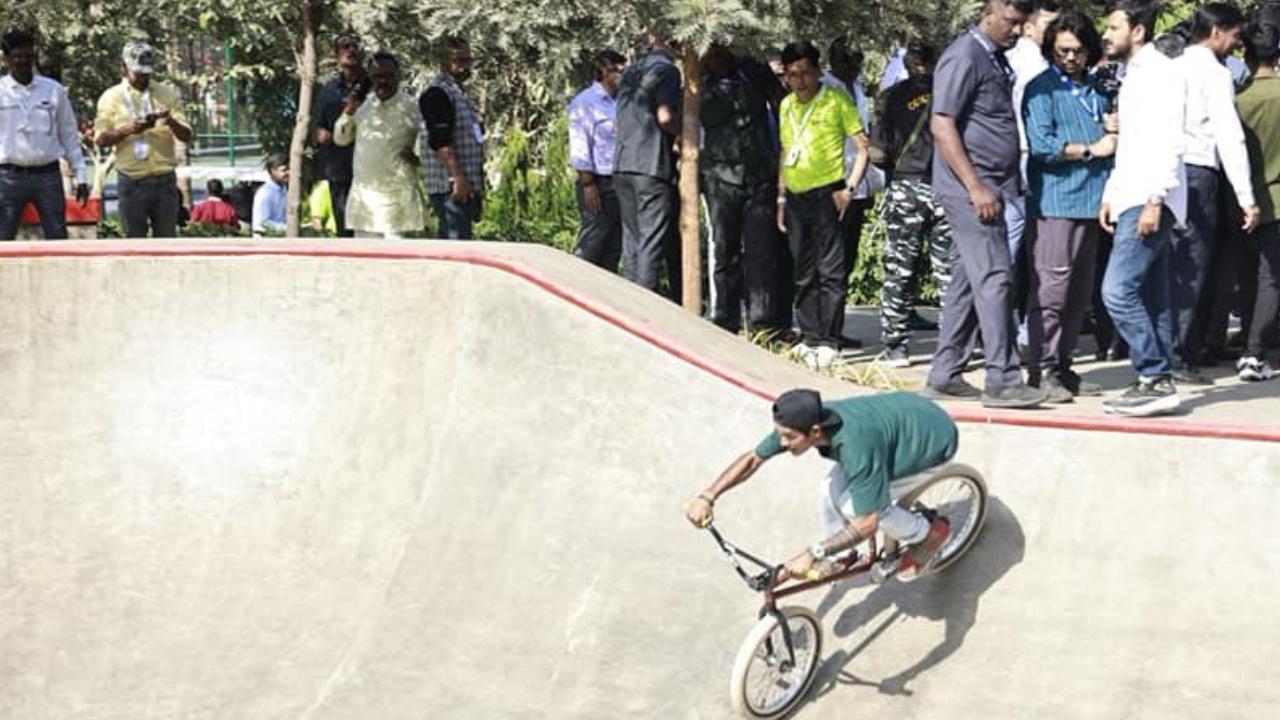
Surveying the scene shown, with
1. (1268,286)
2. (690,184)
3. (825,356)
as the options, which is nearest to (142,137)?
(690,184)

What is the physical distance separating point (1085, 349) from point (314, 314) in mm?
4942

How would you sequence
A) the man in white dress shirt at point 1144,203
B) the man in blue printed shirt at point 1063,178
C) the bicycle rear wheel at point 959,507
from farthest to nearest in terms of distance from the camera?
the man in blue printed shirt at point 1063,178 → the man in white dress shirt at point 1144,203 → the bicycle rear wheel at point 959,507

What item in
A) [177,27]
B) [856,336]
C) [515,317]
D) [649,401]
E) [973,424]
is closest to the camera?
[973,424]

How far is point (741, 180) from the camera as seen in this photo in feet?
36.3

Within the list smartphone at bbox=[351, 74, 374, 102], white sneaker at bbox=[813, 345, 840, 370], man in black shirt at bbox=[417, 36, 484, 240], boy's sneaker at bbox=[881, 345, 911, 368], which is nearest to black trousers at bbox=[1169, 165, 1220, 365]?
boy's sneaker at bbox=[881, 345, 911, 368]

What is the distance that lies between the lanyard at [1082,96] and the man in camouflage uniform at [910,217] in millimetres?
1826

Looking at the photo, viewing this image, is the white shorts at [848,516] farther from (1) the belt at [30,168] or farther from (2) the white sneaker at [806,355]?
(1) the belt at [30,168]

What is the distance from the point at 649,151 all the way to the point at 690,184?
37 cm

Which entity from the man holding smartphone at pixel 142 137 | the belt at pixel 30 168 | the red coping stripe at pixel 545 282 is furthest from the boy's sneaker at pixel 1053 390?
the belt at pixel 30 168

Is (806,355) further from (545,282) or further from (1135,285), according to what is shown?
(1135,285)

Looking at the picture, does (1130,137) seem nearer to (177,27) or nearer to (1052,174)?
(1052,174)

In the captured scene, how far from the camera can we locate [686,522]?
26.3ft

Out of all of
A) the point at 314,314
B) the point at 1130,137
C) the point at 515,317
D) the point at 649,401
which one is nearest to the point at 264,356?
the point at 314,314

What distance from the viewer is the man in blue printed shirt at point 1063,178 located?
8922 mm
